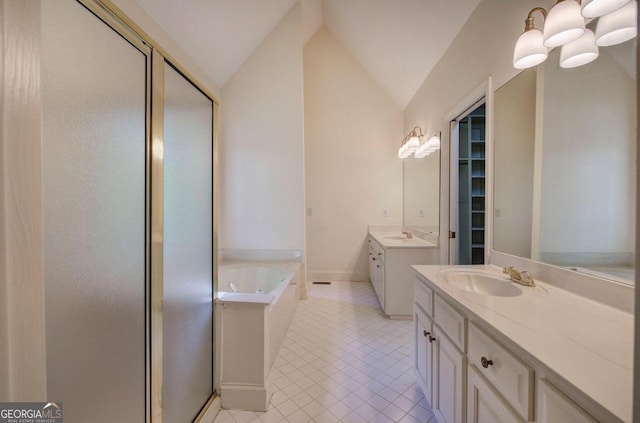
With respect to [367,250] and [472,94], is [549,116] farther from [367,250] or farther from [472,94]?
[367,250]

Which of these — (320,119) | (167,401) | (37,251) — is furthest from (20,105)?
(320,119)

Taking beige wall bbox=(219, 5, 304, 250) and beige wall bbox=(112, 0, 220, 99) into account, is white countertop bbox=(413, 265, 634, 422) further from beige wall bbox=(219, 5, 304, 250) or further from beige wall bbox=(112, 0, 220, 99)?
beige wall bbox=(219, 5, 304, 250)

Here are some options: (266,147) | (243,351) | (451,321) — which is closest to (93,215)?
(243,351)

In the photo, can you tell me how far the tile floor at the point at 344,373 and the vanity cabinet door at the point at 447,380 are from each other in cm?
30

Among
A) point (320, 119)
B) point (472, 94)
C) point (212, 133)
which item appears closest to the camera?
point (212, 133)

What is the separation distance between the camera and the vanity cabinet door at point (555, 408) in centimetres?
56

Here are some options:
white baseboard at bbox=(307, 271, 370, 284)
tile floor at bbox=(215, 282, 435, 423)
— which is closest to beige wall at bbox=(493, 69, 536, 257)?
tile floor at bbox=(215, 282, 435, 423)

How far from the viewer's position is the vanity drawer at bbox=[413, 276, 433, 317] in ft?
4.47

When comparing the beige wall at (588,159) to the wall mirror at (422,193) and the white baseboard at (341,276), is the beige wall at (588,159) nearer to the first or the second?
the wall mirror at (422,193)

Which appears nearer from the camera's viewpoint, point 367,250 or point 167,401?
point 167,401

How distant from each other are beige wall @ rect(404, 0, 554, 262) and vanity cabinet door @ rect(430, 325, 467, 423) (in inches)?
54.8

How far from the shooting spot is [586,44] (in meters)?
1.03

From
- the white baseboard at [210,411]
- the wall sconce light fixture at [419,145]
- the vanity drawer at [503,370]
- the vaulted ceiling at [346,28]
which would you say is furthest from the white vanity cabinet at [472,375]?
the vaulted ceiling at [346,28]

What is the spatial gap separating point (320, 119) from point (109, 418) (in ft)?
12.8
